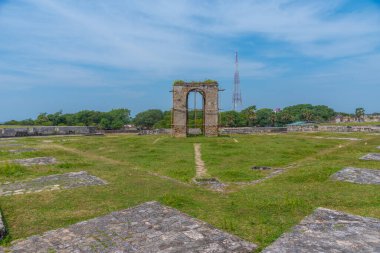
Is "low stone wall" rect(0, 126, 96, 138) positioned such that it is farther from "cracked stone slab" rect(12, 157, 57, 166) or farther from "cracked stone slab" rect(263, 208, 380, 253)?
"cracked stone slab" rect(263, 208, 380, 253)

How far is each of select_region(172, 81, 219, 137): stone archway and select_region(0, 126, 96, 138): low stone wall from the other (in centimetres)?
1285

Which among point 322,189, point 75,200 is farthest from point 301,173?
point 75,200

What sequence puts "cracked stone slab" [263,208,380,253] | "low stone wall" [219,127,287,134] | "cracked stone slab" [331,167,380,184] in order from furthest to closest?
"low stone wall" [219,127,287,134], "cracked stone slab" [331,167,380,184], "cracked stone slab" [263,208,380,253]

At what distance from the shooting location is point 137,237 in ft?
16.3

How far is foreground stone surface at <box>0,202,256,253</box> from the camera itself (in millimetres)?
4559

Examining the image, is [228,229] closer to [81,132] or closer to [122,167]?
[122,167]

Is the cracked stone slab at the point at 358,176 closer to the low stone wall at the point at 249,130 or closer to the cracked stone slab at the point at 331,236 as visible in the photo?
the cracked stone slab at the point at 331,236

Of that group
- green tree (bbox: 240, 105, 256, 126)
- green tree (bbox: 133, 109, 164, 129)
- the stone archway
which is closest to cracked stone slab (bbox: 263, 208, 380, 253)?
the stone archway

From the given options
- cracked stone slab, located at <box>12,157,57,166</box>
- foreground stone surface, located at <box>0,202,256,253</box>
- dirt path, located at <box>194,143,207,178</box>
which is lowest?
foreground stone surface, located at <box>0,202,256,253</box>

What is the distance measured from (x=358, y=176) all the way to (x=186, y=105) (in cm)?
1964

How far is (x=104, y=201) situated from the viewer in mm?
7293

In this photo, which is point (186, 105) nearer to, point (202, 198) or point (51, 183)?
point (51, 183)

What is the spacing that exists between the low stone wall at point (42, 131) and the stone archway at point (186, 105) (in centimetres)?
1285

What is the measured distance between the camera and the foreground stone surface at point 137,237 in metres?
4.56
